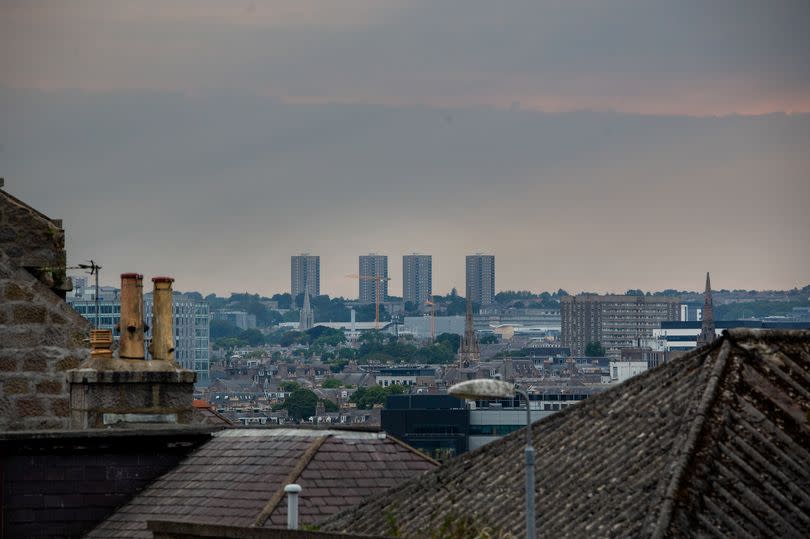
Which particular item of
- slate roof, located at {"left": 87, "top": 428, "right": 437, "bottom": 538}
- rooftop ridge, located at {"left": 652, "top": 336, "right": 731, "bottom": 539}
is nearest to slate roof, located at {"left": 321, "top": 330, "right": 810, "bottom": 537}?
rooftop ridge, located at {"left": 652, "top": 336, "right": 731, "bottom": 539}

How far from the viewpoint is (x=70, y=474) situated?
30812mm

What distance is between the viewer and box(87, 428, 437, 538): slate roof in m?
28.6

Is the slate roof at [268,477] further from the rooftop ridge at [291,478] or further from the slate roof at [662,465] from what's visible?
the slate roof at [662,465]

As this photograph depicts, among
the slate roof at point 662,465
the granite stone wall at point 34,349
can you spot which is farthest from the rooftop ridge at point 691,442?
the granite stone wall at point 34,349

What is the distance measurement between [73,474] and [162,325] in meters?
2.53

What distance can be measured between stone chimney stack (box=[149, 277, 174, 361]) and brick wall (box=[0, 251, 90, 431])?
33.4 inches

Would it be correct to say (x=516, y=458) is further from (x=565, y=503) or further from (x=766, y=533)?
(x=766, y=533)

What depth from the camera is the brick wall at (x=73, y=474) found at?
1193 inches

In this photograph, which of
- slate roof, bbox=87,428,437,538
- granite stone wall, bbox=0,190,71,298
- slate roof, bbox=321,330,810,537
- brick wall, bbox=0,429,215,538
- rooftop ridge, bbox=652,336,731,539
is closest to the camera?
rooftop ridge, bbox=652,336,731,539

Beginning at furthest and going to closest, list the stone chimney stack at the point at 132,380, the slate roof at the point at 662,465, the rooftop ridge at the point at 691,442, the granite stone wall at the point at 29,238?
the granite stone wall at the point at 29,238, the stone chimney stack at the point at 132,380, the slate roof at the point at 662,465, the rooftop ridge at the point at 691,442

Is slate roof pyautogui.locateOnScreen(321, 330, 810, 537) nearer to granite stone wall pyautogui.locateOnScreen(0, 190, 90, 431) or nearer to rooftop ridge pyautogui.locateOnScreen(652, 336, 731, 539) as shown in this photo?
rooftop ridge pyautogui.locateOnScreen(652, 336, 731, 539)

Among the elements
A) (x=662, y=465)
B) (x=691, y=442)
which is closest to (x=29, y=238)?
(x=662, y=465)

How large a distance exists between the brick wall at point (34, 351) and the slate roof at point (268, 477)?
1.88 metres

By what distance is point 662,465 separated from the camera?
21.6m
